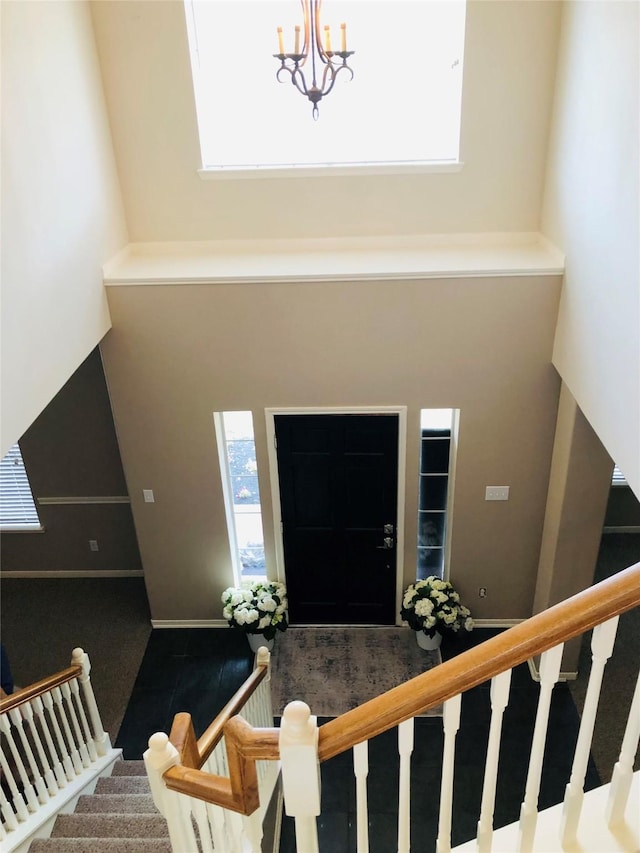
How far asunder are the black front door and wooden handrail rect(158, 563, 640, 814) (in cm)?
336

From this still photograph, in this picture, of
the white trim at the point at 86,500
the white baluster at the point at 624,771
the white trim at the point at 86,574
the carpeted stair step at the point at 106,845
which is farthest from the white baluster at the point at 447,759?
the white trim at the point at 86,574

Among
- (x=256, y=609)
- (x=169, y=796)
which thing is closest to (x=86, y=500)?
(x=256, y=609)

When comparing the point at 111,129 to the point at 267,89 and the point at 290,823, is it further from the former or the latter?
the point at 290,823

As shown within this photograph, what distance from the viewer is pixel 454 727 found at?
1.47 meters

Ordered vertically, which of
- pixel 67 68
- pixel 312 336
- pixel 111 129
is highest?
pixel 67 68

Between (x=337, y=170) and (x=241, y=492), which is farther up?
(x=337, y=170)

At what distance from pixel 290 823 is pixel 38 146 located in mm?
4133

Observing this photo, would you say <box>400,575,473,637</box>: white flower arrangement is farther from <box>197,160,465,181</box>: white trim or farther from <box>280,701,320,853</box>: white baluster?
<box>280,701,320,853</box>: white baluster

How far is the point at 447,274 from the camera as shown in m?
4.21

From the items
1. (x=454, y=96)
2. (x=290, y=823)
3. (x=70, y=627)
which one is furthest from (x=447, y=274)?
(x=70, y=627)

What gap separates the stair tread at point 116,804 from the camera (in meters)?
3.64

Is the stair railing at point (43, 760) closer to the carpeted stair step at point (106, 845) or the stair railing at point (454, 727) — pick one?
the carpeted stair step at point (106, 845)

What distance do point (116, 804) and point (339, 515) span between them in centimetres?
240

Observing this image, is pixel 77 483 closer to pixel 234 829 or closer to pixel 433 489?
pixel 433 489
